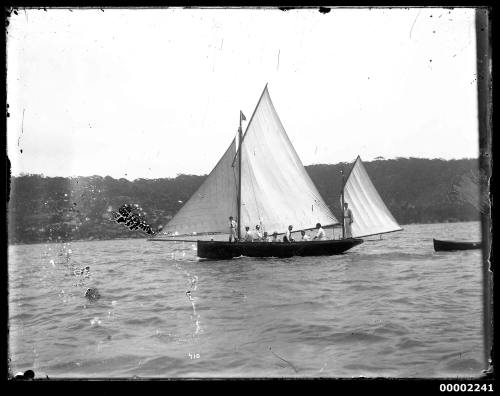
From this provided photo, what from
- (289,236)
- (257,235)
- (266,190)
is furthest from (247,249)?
(266,190)

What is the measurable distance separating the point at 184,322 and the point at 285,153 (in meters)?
12.9

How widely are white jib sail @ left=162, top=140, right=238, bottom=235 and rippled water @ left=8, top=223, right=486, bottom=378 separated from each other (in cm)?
762

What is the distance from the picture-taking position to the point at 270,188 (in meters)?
19.8

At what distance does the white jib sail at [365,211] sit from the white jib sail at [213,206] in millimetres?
5481

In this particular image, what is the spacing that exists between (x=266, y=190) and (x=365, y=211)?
16.4 ft

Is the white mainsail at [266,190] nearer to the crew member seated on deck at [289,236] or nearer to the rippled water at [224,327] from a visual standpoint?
the crew member seated on deck at [289,236]

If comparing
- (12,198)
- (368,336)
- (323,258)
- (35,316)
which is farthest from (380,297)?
(323,258)

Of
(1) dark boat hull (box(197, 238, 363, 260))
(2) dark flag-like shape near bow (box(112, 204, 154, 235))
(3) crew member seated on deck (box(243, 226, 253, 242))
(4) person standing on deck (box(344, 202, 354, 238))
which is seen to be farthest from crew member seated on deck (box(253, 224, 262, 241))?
(2) dark flag-like shape near bow (box(112, 204, 154, 235))

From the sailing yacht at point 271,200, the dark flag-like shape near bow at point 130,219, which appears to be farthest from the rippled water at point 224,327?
the sailing yacht at point 271,200

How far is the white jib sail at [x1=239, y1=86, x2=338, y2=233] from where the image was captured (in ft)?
63.2

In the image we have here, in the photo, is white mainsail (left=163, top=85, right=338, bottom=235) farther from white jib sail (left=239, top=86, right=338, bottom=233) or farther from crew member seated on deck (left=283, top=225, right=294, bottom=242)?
crew member seated on deck (left=283, top=225, right=294, bottom=242)

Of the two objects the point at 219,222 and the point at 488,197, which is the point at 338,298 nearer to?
the point at 488,197

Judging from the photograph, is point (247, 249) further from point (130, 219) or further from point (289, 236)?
point (130, 219)

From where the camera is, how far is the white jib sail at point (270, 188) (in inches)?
758
